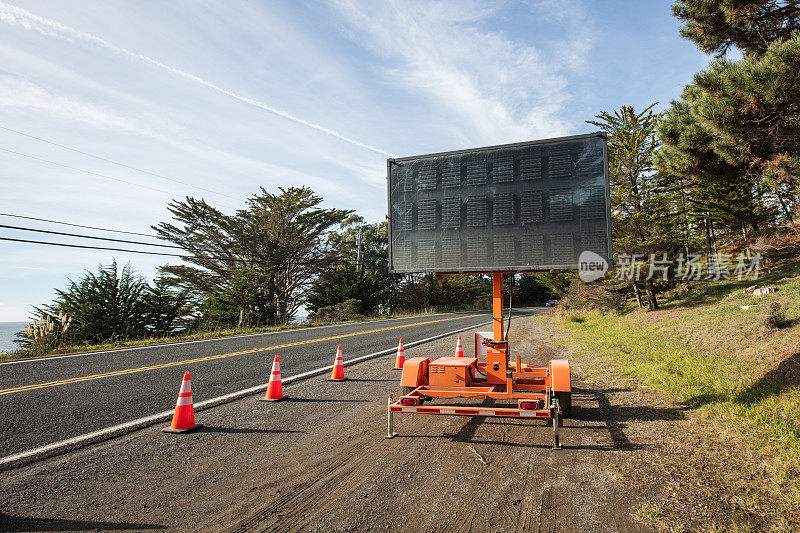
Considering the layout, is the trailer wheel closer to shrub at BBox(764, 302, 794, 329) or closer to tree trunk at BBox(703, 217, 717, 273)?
shrub at BBox(764, 302, 794, 329)

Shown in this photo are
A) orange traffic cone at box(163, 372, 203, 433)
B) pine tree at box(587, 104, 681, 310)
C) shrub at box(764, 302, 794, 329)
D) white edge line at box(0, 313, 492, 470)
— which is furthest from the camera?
pine tree at box(587, 104, 681, 310)

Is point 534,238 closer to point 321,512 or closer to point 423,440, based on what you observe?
point 423,440

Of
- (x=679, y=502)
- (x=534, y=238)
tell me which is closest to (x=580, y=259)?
(x=534, y=238)

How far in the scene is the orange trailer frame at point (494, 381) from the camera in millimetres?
5473

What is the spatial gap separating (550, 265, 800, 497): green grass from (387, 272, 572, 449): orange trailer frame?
2055 millimetres

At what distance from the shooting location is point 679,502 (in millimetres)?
3361

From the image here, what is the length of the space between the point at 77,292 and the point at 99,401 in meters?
13.5

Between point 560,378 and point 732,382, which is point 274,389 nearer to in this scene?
point 560,378

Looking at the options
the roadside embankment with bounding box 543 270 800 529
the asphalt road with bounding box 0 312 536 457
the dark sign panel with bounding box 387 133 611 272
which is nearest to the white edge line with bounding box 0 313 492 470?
the asphalt road with bounding box 0 312 536 457

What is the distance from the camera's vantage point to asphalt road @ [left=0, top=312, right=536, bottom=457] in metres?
5.30

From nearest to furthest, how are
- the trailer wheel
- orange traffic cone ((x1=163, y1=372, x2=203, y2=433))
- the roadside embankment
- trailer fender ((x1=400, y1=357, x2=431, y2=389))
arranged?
the roadside embankment → orange traffic cone ((x1=163, y1=372, x2=203, y2=433)) → the trailer wheel → trailer fender ((x1=400, y1=357, x2=431, y2=389))

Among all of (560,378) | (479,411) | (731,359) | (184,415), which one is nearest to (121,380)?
(184,415)

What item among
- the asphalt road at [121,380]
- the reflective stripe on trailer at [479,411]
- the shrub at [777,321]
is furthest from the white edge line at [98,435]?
the shrub at [777,321]

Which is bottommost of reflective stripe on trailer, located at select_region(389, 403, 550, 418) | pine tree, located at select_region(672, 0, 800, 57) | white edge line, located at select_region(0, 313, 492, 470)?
white edge line, located at select_region(0, 313, 492, 470)
